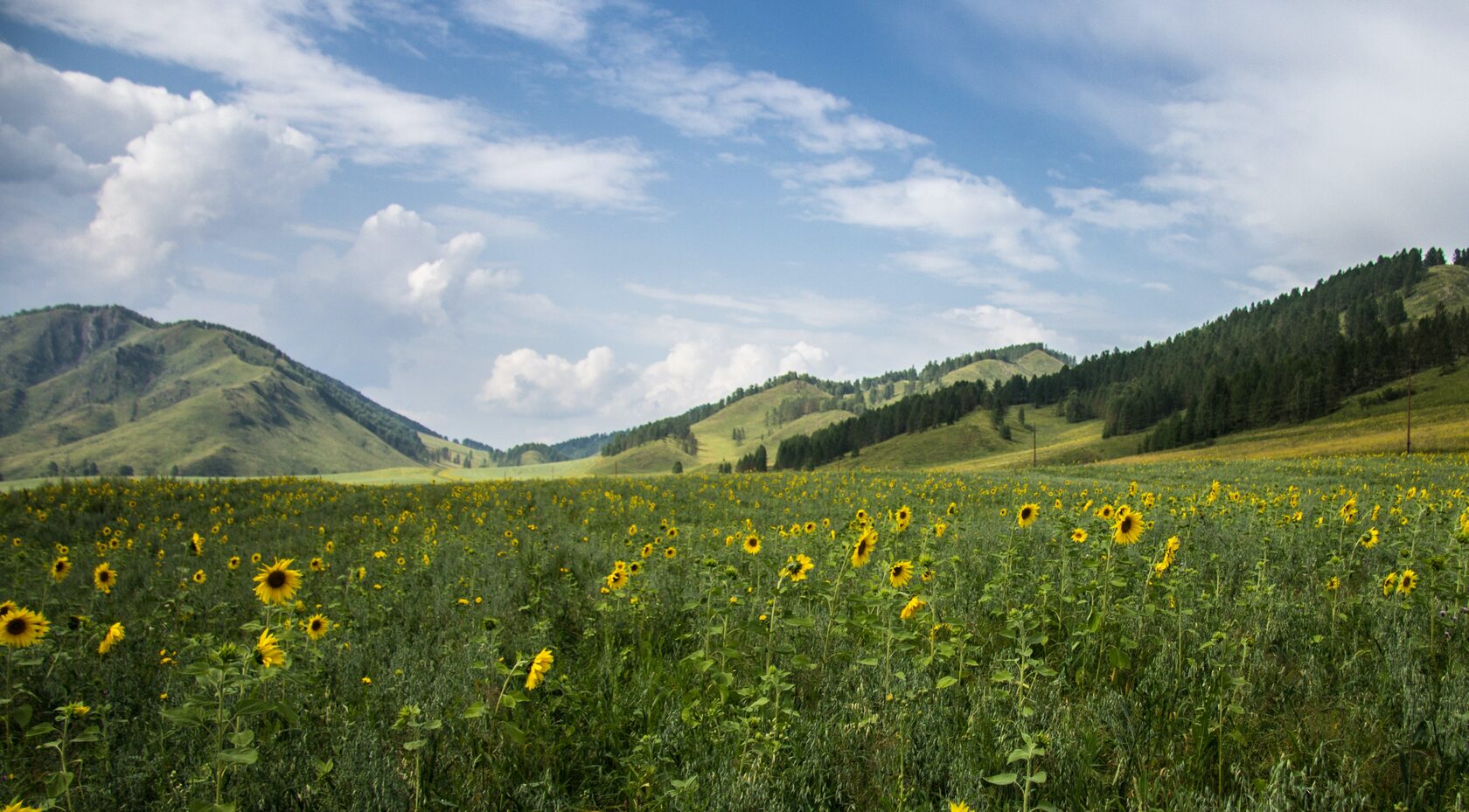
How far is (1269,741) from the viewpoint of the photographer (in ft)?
10.3

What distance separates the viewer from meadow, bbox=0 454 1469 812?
2.81 metres

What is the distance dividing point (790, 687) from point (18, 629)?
3963mm

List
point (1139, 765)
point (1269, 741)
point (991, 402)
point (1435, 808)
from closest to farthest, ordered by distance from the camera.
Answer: point (1435, 808)
point (1139, 765)
point (1269, 741)
point (991, 402)

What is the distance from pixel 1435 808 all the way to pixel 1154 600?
242cm

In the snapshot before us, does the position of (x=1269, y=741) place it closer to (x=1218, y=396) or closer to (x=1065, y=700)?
(x=1065, y=700)

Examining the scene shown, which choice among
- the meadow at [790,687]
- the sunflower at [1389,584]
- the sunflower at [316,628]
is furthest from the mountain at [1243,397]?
the sunflower at [316,628]

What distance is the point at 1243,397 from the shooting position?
97.2 metres

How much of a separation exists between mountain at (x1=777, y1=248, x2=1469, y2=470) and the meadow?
6418cm

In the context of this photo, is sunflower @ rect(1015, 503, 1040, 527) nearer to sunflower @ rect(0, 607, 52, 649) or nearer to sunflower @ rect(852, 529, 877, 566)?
sunflower @ rect(852, 529, 877, 566)

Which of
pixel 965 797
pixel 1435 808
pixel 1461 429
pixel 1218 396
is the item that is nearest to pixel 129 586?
pixel 965 797

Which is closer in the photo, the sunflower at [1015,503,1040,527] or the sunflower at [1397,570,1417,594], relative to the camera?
the sunflower at [1397,570,1417,594]

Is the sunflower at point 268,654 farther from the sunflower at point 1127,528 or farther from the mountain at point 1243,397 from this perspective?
the mountain at point 1243,397

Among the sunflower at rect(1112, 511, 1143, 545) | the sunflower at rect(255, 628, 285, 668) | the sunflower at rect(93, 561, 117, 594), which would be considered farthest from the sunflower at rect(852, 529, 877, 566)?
the sunflower at rect(93, 561, 117, 594)

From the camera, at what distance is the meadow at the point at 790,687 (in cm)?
281
